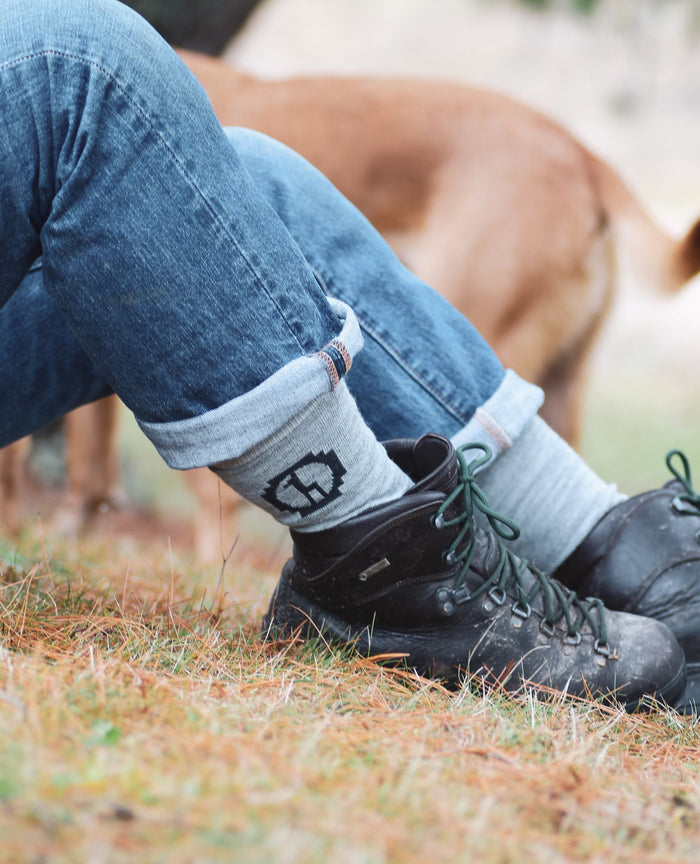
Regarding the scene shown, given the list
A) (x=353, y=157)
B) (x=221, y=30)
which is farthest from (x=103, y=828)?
(x=221, y=30)

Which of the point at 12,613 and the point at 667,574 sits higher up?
the point at 667,574

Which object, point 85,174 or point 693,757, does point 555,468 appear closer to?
point 693,757

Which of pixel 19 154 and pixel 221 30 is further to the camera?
pixel 221 30

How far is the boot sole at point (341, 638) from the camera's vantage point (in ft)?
2.91

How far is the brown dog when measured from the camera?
2.14 metres

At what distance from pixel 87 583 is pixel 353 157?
1.45m

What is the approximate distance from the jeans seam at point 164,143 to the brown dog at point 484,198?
4.62ft

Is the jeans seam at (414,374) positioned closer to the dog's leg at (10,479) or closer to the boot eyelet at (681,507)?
the boot eyelet at (681,507)

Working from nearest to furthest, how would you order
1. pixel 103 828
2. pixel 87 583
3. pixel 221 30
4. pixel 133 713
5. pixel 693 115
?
pixel 103 828
pixel 133 713
pixel 87 583
pixel 221 30
pixel 693 115

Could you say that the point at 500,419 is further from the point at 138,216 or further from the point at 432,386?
the point at 138,216

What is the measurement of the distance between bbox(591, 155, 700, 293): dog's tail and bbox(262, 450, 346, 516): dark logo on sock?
5.41 feet

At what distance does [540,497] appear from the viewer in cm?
101

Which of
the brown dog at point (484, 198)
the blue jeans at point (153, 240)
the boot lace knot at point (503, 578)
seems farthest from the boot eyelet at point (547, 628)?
the brown dog at point (484, 198)

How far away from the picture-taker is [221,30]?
295cm
